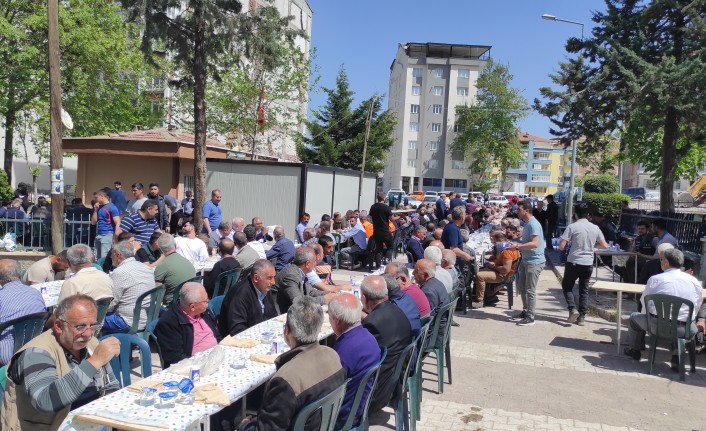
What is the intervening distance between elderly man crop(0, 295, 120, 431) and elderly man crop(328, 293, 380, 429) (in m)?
1.36

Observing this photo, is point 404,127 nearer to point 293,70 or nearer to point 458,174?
point 458,174

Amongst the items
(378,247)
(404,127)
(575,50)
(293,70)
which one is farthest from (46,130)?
(404,127)

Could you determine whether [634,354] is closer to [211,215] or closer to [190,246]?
[190,246]

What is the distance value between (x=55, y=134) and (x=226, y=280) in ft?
18.6

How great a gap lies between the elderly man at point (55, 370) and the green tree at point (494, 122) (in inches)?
2416

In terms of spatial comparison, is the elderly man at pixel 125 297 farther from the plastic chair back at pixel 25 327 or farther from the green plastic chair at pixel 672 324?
the green plastic chair at pixel 672 324

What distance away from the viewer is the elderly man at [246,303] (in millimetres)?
5301

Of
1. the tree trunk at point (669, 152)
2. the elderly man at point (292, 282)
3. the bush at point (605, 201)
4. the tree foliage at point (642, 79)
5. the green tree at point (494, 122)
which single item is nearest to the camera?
the elderly man at point (292, 282)

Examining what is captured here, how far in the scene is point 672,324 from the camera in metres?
6.61

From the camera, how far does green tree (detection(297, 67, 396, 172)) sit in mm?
34875

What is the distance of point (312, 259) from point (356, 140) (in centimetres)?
2876

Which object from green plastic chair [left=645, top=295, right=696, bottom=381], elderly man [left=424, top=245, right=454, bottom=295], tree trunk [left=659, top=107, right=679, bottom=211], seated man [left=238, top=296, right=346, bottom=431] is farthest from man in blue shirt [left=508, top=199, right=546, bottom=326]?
tree trunk [left=659, top=107, right=679, bottom=211]

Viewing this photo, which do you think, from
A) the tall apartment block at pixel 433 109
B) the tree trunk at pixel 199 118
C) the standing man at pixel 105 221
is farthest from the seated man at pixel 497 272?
the tall apartment block at pixel 433 109

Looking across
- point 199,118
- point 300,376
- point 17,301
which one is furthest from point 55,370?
point 199,118
